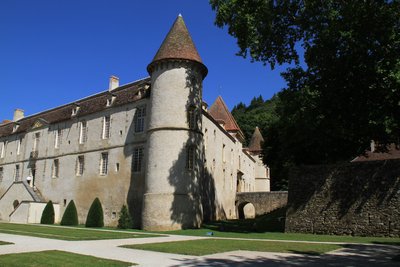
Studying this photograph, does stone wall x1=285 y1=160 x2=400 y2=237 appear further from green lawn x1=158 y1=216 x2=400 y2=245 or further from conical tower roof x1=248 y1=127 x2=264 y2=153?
conical tower roof x1=248 y1=127 x2=264 y2=153

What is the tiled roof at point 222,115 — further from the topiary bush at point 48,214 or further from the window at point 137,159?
the topiary bush at point 48,214

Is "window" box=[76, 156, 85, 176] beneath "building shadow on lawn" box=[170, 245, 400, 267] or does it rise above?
above

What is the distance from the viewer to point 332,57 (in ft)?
60.0

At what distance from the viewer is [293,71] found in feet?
72.4

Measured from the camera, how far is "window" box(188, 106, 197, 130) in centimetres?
2747

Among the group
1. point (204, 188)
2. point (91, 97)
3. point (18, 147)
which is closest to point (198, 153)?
point (204, 188)

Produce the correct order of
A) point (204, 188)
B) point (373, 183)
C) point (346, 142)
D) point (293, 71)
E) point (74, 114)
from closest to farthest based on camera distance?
point (373, 183) < point (293, 71) < point (346, 142) < point (204, 188) < point (74, 114)

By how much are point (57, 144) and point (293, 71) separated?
81.0ft

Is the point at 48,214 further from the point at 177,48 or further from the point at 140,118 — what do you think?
the point at 177,48

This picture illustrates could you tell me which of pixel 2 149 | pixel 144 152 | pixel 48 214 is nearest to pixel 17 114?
pixel 2 149

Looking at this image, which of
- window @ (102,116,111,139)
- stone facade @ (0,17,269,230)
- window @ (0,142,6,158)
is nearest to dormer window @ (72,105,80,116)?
stone facade @ (0,17,269,230)

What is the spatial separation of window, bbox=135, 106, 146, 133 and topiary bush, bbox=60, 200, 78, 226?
8208 millimetres

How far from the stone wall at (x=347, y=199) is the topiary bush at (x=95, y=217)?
13780 millimetres

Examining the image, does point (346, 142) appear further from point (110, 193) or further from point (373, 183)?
point (110, 193)
